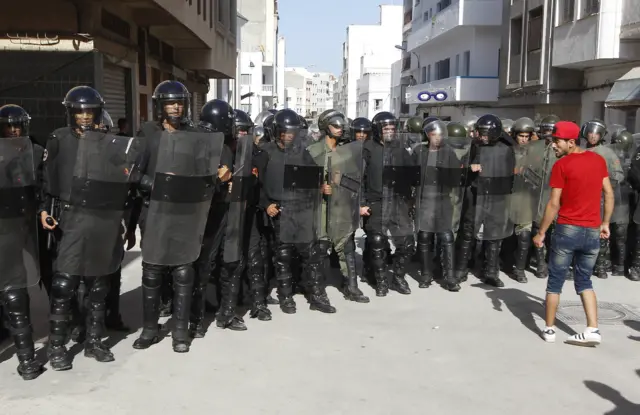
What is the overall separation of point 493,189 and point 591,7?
1138cm

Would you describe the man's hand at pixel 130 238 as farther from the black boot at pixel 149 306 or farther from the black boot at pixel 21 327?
the black boot at pixel 21 327

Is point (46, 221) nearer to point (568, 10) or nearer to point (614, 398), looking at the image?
point (614, 398)

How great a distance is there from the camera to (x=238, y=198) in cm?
533

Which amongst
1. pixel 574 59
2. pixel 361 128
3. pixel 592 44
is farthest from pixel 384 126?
pixel 574 59

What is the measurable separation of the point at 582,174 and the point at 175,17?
848 centimetres

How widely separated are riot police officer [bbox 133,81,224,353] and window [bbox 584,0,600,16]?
13.9m

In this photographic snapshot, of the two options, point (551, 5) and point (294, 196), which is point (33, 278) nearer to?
point (294, 196)

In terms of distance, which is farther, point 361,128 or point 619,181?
point 619,181

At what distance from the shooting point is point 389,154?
6.58 m

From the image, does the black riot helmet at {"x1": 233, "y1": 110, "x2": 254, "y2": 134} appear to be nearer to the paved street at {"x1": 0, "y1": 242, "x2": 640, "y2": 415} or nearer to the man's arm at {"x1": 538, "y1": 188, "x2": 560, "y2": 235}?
the paved street at {"x1": 0, "y1": 242, "x2": 640, "y2": 415}

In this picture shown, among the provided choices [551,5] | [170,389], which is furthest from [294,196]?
[551,5]

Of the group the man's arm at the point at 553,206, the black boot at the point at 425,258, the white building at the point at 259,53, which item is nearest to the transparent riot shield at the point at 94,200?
the man's arm at the point at 553,206

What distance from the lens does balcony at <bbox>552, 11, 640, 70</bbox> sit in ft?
50.4

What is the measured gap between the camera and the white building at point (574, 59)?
1513 cm
